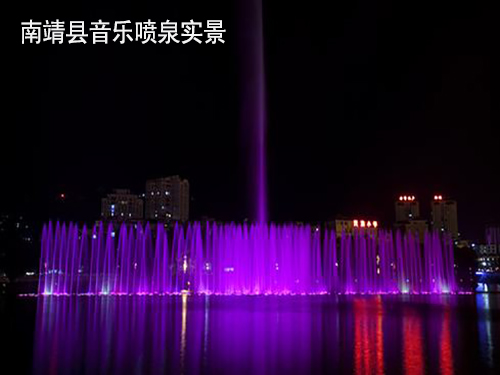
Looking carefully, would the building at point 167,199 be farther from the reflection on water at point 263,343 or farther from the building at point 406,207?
the reflection on water at point 263,343

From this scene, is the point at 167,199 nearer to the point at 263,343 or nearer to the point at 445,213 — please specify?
the point at 445,213

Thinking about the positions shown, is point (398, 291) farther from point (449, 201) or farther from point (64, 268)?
point (449, 201)

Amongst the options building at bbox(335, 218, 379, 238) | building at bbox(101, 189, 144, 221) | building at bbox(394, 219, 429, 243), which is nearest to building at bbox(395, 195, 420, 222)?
building at bbox(394, 219, 429, 243)

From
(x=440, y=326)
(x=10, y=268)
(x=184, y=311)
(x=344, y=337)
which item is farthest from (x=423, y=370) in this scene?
(x=10, y=268)

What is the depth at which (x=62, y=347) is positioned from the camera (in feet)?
33.4

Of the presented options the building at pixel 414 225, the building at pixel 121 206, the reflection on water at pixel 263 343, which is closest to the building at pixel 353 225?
the building at pixel 414 225

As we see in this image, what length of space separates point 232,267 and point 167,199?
5720cm

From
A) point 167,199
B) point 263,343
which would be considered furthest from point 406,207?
point 263,343

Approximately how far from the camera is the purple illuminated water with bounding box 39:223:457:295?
104ft

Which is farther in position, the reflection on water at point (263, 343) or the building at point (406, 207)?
the building at point (406, 207)

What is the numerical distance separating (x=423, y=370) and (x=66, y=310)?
44.6ft

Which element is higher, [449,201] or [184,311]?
[449,201]

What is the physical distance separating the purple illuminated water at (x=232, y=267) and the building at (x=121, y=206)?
4446cm

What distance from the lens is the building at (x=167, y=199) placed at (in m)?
87.9
